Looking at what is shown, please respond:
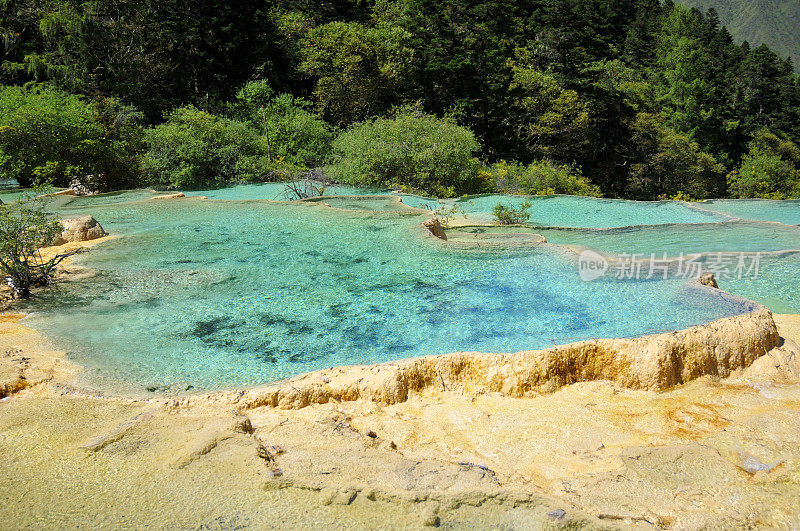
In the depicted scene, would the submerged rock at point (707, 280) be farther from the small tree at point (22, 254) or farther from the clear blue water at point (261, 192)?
the clear blue water at point (261, 192)

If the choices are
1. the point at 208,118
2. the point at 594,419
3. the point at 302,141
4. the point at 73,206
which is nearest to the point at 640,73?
the point at 302,141

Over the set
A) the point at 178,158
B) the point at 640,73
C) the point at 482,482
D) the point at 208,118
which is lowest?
the point at 482,482

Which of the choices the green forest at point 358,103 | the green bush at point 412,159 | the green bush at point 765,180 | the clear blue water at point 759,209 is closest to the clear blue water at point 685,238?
the clear blue water at point 759,209

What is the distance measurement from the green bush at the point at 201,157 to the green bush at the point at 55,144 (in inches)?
39.5

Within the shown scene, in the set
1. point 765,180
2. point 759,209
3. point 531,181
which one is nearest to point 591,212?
point 759,209

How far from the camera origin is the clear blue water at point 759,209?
11602 millimetres

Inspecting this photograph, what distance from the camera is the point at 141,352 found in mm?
4574

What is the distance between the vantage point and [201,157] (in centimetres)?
1585

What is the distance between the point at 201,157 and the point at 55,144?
373 cm

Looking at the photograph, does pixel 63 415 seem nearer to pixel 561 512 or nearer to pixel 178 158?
pixel 561 512

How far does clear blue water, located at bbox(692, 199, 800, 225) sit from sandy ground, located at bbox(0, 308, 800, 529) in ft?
31.0

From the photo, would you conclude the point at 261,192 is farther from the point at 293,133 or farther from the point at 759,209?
the point at 759,209

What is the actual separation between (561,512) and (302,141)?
1776 centimetres

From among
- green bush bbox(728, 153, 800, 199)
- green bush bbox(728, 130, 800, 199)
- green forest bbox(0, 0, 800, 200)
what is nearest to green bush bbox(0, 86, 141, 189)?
green forest bbox(0, 0, 800, 200)
